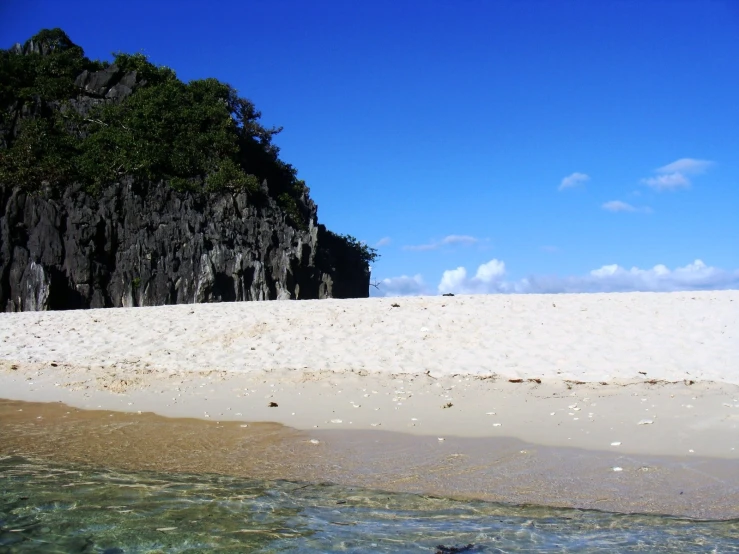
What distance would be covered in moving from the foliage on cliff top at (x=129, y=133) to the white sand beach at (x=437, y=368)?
13.9 m

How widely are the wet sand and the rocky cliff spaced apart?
16.7 metres

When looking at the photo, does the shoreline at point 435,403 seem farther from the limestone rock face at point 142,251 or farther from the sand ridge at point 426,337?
the limestone rock face at point 142,251

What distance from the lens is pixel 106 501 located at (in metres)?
5.59

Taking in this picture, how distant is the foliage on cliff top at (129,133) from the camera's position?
29.4 metres

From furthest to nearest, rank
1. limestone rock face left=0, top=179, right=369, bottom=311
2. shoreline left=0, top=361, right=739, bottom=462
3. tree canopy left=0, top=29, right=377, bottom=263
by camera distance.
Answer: tree canopy left=0, top=29, right=377, bottom=263
limestone rock face left=0, top=179, right=369, bottom=311
shoreline left=0, top=361, right=739, bottom=462

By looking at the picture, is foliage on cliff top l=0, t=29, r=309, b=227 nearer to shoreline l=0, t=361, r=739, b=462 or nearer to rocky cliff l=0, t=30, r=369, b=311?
rocky cliff l=0, t=30, r=369, b=311

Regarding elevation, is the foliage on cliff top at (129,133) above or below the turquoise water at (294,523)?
above

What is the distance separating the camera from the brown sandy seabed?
591 centimetres

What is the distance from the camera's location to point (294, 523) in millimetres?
5008

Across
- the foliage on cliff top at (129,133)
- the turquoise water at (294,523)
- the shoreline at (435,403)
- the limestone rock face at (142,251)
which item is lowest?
the turquoise water at (294,523)

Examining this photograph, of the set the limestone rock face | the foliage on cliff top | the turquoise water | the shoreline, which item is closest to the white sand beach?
the shoreline

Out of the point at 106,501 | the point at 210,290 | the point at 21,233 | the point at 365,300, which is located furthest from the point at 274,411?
the point at 21,233

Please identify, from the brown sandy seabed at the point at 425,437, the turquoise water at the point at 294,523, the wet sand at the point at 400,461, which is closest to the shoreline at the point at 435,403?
the brown sandy seabed at the point at 425,437

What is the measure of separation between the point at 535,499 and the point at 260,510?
235 cm
